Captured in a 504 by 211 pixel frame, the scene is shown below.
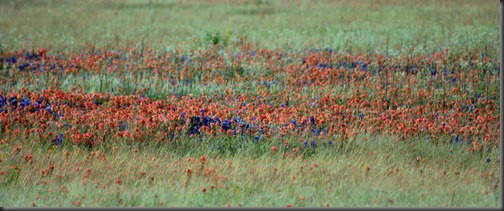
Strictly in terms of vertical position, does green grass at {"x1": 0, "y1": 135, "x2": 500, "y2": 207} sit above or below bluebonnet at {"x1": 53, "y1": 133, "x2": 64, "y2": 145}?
below

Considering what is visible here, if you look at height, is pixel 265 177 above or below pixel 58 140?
below

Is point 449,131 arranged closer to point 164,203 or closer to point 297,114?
point 297,114

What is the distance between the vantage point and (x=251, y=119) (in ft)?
27.2

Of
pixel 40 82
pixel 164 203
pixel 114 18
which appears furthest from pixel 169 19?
pixel 164 203

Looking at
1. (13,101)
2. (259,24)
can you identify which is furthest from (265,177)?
(259,24)

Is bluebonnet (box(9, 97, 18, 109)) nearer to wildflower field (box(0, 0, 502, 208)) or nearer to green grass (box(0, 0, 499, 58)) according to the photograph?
wildflower field (box(0, 0, 502, 208))

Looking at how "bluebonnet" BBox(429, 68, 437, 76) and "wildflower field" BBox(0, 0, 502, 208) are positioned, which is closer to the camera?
"wildflower field" BBox(0, 0, 502, 208)

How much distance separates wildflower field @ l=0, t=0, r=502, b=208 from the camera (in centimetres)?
618

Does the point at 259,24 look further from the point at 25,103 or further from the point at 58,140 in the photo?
the point at 58,140

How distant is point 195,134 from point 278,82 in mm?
3475

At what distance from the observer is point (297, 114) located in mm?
8594

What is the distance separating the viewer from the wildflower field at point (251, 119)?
6.18 meters

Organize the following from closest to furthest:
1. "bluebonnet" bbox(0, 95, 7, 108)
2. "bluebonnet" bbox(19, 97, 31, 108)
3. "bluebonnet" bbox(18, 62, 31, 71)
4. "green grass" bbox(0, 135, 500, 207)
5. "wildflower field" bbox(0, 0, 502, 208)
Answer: "green grass" bbox(0, 135, 500, 207) → "wildflower field" bbox(0, 0, 502, 208) → "bluebonnet" bbox(19, 97, 31, 108) → "bluebonnet" bbox(0, 95, 7, 108) → "bluebonnet" bbox(18, 62, 31, 71)

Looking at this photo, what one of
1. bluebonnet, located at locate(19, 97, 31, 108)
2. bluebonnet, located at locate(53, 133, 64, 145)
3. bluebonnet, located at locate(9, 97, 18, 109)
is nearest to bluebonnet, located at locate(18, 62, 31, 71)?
bluebonnet, located at locate(9, 97, 18, 109)
